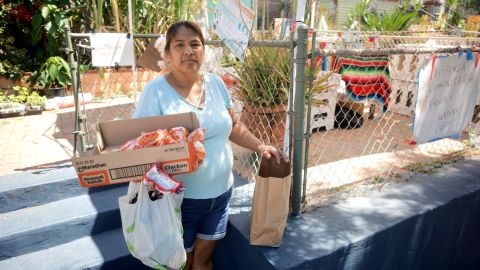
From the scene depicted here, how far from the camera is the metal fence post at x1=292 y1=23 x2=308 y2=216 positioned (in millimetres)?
1815

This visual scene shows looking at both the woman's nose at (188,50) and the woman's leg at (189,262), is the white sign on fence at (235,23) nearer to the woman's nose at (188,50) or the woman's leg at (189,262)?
the woman's nose at (188,50)

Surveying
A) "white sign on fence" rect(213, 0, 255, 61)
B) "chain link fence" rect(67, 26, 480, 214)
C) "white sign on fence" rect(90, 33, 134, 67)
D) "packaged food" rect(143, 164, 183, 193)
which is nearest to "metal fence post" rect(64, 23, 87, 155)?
"chain link fence" rect(67, 26, 480, 214)

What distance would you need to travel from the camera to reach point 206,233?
1979 millimetres

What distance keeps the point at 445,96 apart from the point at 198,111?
1.80 meters

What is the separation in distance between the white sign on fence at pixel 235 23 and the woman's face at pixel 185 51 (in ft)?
1.30

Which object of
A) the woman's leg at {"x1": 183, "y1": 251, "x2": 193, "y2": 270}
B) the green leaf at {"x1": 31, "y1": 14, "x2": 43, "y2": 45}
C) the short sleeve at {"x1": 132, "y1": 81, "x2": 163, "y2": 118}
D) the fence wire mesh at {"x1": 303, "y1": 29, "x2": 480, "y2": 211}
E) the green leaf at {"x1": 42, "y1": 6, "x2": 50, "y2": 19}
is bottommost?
the woman's leg at {"x1": 183, "y1": 251, "x2": 193, "y2": 270}

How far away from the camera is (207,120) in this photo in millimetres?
1745

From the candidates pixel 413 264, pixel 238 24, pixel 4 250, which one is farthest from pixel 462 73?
pixel 4 250

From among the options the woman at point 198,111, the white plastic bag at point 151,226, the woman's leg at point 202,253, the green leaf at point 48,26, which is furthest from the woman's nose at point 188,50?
the green leaf at point 48,26

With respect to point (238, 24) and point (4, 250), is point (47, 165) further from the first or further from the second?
point (238, 24)

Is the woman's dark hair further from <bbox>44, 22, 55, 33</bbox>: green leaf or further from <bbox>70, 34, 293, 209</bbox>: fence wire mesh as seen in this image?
<bbox>44, 22, 55, 33</bbox>: green leaf

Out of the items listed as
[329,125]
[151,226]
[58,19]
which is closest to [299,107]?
[151,226]

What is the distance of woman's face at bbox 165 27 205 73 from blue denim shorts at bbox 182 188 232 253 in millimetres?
700

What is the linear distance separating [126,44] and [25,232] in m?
1.85
